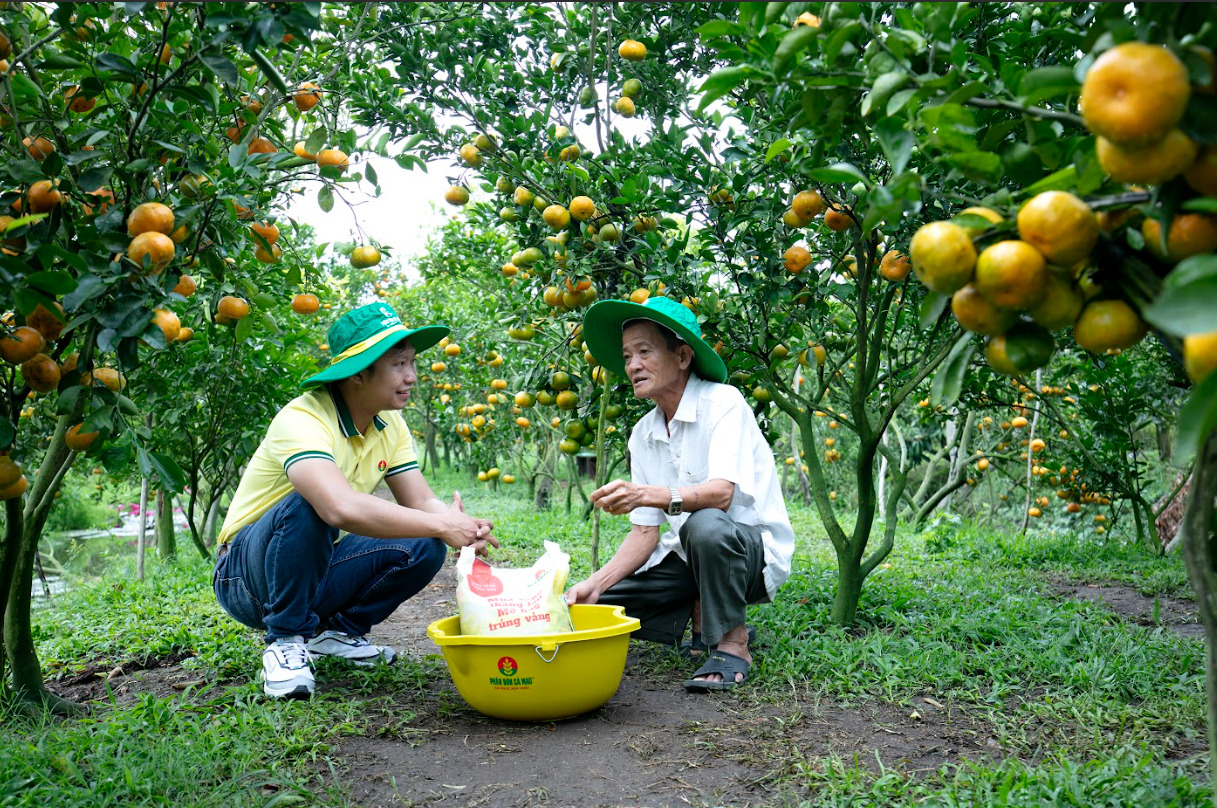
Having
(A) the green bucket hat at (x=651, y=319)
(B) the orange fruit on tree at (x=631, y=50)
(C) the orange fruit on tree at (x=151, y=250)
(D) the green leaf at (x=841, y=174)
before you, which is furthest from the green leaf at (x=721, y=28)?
(B) the orange fruit on tree at (x=631, y=50)

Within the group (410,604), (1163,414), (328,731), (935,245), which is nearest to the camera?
(935,245)

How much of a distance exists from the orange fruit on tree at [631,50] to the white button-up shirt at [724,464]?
4.70ft

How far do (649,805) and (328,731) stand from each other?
2.85 feet

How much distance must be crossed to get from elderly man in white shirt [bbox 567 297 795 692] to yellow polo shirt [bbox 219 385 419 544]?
764 millimetres

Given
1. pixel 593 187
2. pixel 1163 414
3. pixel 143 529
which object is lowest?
pixel 143 529

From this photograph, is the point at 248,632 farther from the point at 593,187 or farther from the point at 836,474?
the point at 836,474

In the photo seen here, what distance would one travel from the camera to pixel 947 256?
1.17 metres

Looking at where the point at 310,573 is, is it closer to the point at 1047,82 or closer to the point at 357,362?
the point at 357,362

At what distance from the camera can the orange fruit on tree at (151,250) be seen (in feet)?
6.19

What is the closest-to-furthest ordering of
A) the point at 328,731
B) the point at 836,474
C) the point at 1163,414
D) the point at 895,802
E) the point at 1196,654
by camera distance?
the point at 895,802 → the point at 328,731 → the point at 1196,654 → the point at 1163,414 → the point at 836,474

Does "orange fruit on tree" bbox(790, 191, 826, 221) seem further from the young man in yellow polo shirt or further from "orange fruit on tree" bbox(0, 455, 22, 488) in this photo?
"orange fruit on tree" bbox(0, 455, 22, 488)

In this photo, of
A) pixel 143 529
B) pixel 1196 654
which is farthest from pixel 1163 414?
pixel 143 529

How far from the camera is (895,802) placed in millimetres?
1915

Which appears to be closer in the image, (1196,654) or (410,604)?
(1196,654)
